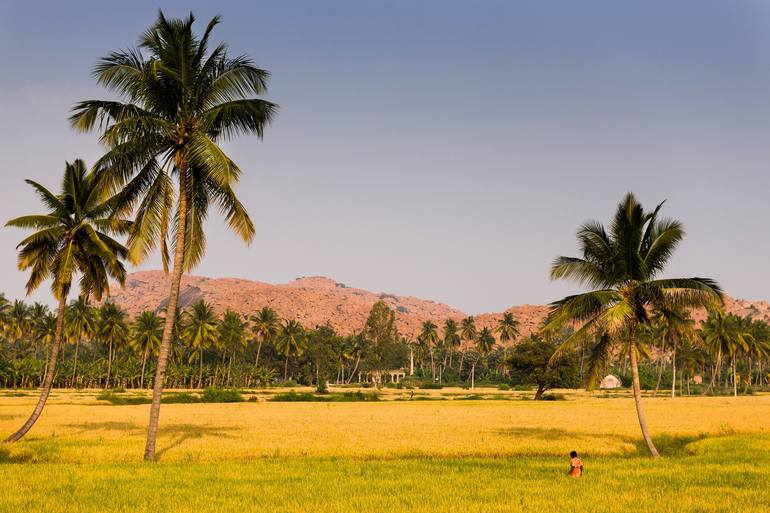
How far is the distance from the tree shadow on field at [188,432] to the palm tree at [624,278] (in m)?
18.0

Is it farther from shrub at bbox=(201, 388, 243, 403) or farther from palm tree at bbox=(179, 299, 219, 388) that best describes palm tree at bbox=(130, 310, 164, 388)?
shrub at bbox=(201, 388, 243, 403)

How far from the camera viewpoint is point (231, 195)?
2533cm

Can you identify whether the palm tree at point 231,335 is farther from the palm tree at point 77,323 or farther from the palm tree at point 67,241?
the palm tree at point 67,241

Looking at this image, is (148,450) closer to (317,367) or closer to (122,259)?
(122,259)

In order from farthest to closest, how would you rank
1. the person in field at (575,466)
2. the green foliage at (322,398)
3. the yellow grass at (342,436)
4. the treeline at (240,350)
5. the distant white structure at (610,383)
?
the distant white structure at (610,383)
the treeline at (240,350)
the green foliage at (322,398)
the yellow grass at (342,436)
the person in field at (575,466)

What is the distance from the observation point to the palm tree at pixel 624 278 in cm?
2798

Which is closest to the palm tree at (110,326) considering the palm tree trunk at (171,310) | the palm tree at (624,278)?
the palm tree trunk at (171,310)

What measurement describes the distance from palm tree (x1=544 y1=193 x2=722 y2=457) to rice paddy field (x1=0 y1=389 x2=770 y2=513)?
5276 millimetres

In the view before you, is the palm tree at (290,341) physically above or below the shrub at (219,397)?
above

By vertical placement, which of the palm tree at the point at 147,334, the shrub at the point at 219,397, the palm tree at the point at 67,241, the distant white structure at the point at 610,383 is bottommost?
the shrub at the point at 219,397

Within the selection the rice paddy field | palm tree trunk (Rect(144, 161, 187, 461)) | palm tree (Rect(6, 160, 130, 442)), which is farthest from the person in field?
palm tree (Rect(6, 160, 130, 442))

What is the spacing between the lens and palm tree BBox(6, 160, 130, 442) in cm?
2941

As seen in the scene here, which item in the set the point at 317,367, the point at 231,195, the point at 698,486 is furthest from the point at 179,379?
the point at 698,486

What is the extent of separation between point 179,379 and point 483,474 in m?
120
